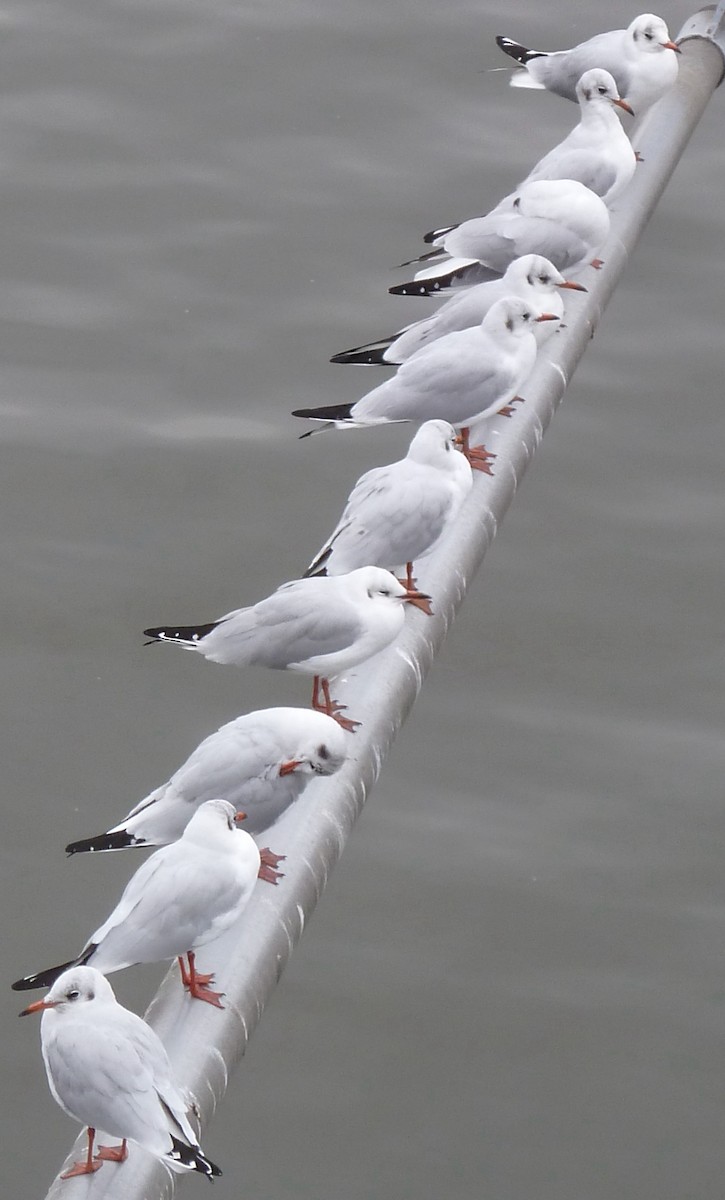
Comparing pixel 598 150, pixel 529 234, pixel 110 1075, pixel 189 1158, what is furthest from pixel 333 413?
pixel 189 1158

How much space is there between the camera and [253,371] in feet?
22.8

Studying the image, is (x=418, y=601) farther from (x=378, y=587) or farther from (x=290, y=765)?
(x=290, y=765)

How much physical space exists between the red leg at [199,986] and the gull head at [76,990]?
13.7 inches

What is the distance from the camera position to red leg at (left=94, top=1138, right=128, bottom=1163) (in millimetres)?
2844

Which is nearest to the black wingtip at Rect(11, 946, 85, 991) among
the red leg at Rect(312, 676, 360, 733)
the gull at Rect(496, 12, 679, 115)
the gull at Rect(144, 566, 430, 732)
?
the red leg at Rect(312, 676, 360, 733)

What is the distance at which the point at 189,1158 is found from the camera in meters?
2.97

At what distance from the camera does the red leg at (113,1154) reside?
2.84 meters

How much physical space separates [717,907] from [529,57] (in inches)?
141

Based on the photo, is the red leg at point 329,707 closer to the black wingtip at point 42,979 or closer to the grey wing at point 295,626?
the grey wing at point 295,626

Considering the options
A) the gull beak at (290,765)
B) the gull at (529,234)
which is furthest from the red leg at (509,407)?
the gull beak at (290,765)

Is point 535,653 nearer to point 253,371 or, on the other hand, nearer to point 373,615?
point 253,371

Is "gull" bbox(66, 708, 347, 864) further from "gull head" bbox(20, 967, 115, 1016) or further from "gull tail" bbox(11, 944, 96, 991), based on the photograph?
"gull head" bbox(20, 967, 115, 1016)

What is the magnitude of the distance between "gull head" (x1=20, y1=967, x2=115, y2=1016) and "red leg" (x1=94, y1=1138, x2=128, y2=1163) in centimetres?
39

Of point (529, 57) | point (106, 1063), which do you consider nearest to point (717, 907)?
point (106, 1063)
